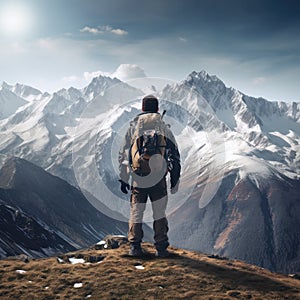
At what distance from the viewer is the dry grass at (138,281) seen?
60.0ft

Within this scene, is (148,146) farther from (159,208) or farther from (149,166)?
(159,208)

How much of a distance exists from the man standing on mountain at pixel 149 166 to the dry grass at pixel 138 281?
2291 millimetres

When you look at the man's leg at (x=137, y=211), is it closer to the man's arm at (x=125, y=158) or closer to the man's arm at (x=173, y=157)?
the man's arm at (x=125, y=158)

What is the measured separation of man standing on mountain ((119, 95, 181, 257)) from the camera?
2300cm

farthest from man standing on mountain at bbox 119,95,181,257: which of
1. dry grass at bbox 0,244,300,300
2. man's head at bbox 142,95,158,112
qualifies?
dry grass at bbox 0,244,300,300

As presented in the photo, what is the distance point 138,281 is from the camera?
19.8 meters

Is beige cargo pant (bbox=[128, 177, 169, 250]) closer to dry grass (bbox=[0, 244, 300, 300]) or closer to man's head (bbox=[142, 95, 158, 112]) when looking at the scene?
dry grass (bbox=[0, 244, 300, 300])

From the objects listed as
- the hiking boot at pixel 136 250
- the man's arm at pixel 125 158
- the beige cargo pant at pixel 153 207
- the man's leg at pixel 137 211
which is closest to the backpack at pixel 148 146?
the man's arm at pixel 125 158

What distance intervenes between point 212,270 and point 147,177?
7.12m

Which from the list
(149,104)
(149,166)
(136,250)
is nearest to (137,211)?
(136,250)

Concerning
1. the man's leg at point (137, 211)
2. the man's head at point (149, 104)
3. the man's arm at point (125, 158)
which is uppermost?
the man's head at point (149, 104)

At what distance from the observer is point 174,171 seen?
23828mm

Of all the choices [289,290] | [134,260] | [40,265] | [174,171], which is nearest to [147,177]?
[174,171]

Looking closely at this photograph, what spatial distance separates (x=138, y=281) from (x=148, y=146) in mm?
8049
